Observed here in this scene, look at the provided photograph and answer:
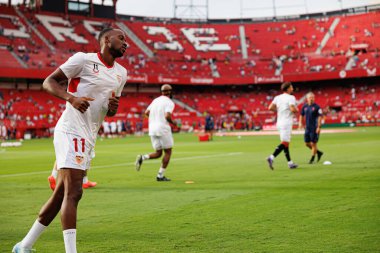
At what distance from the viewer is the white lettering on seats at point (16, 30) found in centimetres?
6450

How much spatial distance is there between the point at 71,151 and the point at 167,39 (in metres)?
77.0

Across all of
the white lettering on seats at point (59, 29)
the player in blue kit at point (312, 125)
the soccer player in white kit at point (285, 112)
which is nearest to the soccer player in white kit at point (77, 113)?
the soccer player in white kit at point (285, 112)

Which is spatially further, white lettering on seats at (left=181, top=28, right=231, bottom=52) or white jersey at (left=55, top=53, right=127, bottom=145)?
white lettering on seats at (left=181, top=28, right=231, bottom=52)

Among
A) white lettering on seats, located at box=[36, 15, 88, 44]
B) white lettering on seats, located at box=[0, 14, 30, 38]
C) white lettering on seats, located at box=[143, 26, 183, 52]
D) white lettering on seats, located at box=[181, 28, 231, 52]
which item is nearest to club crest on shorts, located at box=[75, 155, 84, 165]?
white lettering on seats, located at box=[0, 14, 30, 38]

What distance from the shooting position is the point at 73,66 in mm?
5582

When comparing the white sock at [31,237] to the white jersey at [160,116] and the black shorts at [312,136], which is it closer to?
the white jersey at [160,116]

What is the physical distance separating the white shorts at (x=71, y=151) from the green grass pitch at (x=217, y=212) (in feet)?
3.80

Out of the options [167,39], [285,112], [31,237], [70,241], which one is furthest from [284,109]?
[167,39]

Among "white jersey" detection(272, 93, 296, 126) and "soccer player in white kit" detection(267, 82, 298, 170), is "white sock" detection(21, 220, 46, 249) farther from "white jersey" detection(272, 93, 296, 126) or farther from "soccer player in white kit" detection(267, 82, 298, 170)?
"white jersey" detection(272, 93, 296, 126)

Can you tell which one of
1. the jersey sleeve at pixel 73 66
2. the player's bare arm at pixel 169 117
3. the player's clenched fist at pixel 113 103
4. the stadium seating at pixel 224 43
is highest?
the stadium seating at pixel 224 43

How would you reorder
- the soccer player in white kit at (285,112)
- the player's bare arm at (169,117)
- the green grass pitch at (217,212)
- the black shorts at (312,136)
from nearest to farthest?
the green grass pitch at (217,212) < the player's bare arm at (169,117) < the soccer player in white kit at (285,112) < the black shorts at (312,136)

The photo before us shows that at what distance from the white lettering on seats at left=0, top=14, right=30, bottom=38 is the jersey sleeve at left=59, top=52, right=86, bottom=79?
205ft

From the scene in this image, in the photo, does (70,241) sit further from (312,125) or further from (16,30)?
(16,30)

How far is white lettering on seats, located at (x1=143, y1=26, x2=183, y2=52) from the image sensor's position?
7894 cm
